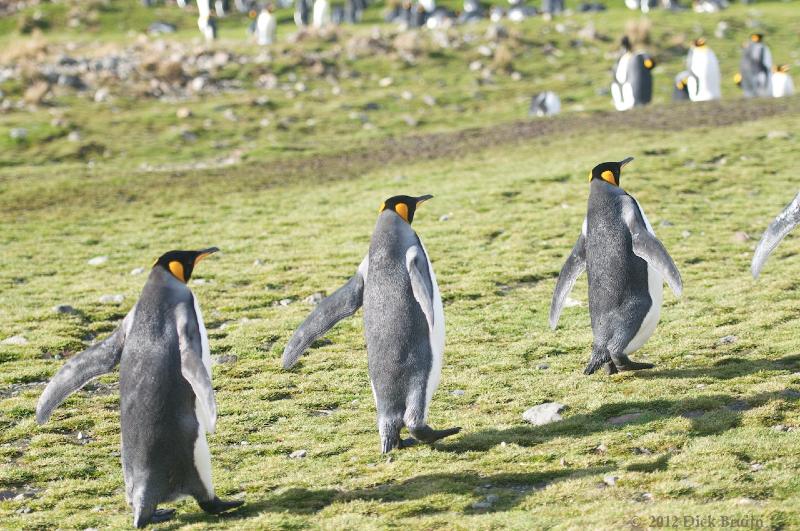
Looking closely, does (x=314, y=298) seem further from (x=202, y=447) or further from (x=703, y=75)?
(x=703, y=75)

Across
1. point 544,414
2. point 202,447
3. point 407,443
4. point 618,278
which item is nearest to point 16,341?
point 202,447

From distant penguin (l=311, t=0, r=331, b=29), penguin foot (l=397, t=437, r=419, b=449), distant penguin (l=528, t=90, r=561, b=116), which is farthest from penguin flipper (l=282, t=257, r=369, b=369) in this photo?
distant penguin (l=311, t=0, r=331, b=29)

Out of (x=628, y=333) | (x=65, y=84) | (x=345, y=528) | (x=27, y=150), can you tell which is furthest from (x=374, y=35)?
(x=345, y=528)

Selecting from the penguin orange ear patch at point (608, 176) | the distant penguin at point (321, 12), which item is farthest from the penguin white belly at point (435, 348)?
the distant penguin at point (321, 12)

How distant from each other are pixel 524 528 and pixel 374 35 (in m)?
24.8

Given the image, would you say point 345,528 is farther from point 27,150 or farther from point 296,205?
point 27,150

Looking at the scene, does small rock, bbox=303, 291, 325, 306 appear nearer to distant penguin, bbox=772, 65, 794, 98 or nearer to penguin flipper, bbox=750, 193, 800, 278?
penguin flipper, bbox=750, 193, 800, 278

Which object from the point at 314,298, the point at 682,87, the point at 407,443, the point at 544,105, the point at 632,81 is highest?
the point at 632,81

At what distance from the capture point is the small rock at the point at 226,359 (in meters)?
7.80

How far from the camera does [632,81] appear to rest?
68.6ft

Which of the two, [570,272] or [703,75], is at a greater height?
[703,75]

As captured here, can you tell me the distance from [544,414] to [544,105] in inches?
619

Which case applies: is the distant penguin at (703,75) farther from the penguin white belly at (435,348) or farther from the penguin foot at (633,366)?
the penguin white belly at (435,348)

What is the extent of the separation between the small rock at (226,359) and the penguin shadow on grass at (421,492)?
8.59ft
